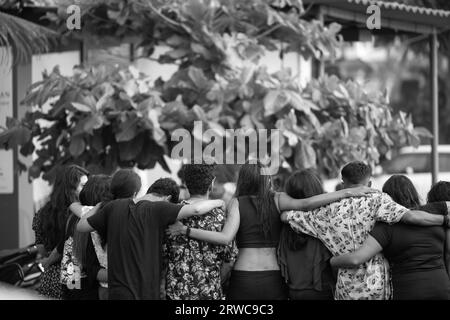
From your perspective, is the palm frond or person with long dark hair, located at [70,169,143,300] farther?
the palm frond

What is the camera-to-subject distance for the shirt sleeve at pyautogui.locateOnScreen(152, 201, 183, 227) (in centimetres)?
572

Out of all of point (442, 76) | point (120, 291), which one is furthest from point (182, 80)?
point (442, 76)

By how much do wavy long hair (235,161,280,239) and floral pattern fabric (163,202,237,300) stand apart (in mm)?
275

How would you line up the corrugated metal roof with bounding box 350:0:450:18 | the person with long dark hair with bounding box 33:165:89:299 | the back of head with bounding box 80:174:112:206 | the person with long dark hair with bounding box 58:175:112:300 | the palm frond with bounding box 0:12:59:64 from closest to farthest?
the person with long dark hair with bounding box 58:175:112:300
the back of head with bounding box 80:174:112:206
the person with long dark hair with bounding box 33:165:89:299
the palm frond with bounding box 0:12:59:64
the corrugated metal roof with bounding box 350:0:450:18

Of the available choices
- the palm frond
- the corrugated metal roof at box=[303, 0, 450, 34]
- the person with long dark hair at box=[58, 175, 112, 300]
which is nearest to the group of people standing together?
the person with long dark hair at box=[58, 175, 112, 300]

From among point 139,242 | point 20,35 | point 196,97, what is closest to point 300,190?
point 139,242

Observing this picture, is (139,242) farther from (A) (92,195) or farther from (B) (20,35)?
(B) (20,35)

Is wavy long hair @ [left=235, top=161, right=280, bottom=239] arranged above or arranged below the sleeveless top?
above

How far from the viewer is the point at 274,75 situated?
390 inches

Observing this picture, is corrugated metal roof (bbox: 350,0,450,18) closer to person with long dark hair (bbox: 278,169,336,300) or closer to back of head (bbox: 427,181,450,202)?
back of head (bbox: 427,181,450,202)

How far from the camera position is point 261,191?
601 cm

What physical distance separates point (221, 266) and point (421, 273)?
1306 millimetres

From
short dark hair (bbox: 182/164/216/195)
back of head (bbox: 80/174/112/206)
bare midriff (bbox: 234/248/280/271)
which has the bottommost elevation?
bare midriff (bbox: 234/248/280/271)

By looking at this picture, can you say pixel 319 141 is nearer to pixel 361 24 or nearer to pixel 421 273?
pixel 361 24
